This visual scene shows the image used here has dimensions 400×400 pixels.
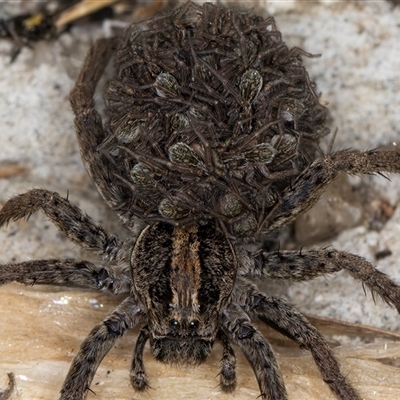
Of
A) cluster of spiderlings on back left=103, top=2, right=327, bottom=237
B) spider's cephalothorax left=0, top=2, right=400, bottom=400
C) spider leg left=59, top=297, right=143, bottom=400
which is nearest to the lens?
spider leg left=59, top=297, right=143, bottom=400

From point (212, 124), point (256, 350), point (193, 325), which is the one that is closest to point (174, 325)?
point (193, 325)

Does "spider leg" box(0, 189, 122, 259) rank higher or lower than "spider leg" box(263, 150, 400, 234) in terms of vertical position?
lower

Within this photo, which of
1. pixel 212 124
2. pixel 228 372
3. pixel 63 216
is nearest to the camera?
pixel 228 372

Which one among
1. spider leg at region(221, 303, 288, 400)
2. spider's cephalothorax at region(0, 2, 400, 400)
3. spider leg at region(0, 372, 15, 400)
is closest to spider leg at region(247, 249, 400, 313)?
spider's cephalothorax at region(0, 2, 400, 400)

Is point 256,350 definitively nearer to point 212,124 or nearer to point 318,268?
point 318,268

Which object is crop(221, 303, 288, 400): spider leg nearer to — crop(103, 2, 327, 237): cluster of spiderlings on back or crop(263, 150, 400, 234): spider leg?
crop(103, 2, 327, 237): cluster of spiderlings on back

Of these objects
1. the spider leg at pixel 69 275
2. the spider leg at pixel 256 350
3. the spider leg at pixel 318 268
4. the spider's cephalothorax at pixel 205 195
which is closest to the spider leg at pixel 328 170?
the spider's cephalothorax at pixel 205 195
